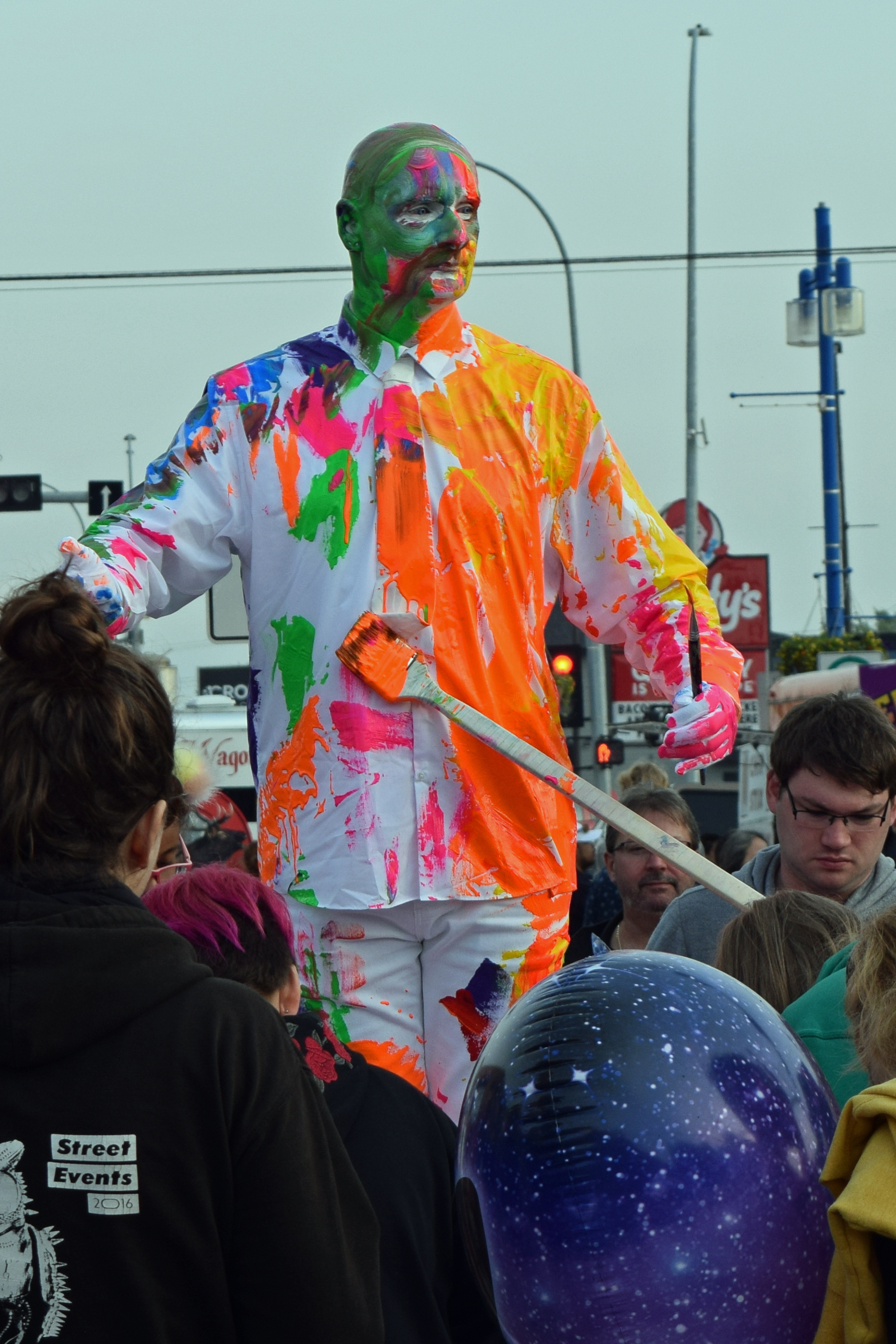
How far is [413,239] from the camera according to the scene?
8.07 feet

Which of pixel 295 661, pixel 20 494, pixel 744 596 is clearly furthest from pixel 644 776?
pixel 744 596

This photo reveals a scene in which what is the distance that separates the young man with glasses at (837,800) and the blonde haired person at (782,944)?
852 millimetres

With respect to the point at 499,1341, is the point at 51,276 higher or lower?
higher

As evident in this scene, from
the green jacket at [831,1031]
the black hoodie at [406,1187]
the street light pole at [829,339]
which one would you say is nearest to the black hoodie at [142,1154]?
the black hoodie at [406,1187]

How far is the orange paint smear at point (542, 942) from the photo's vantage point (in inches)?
94.0

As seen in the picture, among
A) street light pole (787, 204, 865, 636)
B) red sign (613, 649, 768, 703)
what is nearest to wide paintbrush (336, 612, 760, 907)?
red sign (613, 649, 768, 703)

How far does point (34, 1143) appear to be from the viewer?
1.52 meters

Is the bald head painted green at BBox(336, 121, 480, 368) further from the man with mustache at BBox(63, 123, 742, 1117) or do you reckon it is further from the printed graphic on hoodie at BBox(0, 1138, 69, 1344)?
the printed graphic on hoodie at BBox(0, 1138, 69, 1344)

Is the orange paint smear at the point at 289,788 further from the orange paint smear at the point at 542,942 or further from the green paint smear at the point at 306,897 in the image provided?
the orange paint smear at the point at 542,942

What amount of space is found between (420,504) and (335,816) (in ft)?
1.61

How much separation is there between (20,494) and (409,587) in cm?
1346

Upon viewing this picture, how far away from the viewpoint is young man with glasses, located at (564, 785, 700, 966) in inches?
186

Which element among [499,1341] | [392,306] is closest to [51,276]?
[392,306]

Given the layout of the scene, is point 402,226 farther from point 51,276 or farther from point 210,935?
point 51,276
